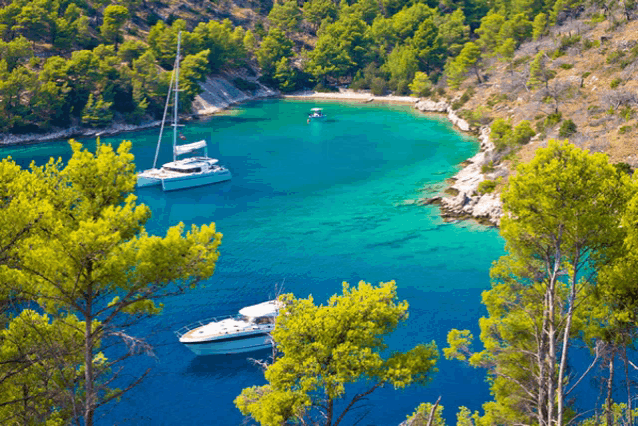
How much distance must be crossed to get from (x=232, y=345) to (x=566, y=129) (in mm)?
47999

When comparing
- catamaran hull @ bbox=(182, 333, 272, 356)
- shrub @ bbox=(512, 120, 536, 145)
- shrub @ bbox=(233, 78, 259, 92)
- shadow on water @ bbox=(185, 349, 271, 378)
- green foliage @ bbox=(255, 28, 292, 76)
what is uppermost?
green foliage @ bbox=(255, 28, 292, 76)

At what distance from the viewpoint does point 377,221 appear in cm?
6050

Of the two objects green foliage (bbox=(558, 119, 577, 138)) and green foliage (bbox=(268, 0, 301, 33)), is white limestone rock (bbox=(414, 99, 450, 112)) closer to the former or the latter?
green foliage (bbox=(268, 0, 301, 33))

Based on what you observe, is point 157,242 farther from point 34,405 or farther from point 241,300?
point 241,300

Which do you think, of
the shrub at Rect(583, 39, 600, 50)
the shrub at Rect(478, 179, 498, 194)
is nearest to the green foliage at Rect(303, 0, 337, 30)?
the shrub at Rect(583, 39, 600, 50)

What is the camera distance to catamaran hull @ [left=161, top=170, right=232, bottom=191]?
72.6m

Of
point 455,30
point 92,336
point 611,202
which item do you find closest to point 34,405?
point 92,336

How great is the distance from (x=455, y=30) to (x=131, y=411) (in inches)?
4865

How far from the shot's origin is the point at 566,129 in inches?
2692

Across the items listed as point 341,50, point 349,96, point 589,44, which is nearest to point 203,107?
point 349,96

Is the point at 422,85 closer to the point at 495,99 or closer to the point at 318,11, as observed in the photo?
the point at 495,99

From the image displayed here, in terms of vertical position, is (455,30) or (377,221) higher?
(455,30)

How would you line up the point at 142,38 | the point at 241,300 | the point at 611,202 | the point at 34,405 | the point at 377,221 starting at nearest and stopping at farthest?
the point at 34,405 < the point at 611,202 < the point at 241,300 < the point at 377,221 < the point at 142,38

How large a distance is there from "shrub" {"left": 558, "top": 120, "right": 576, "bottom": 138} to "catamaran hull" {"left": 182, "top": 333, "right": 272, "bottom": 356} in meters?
45.0
